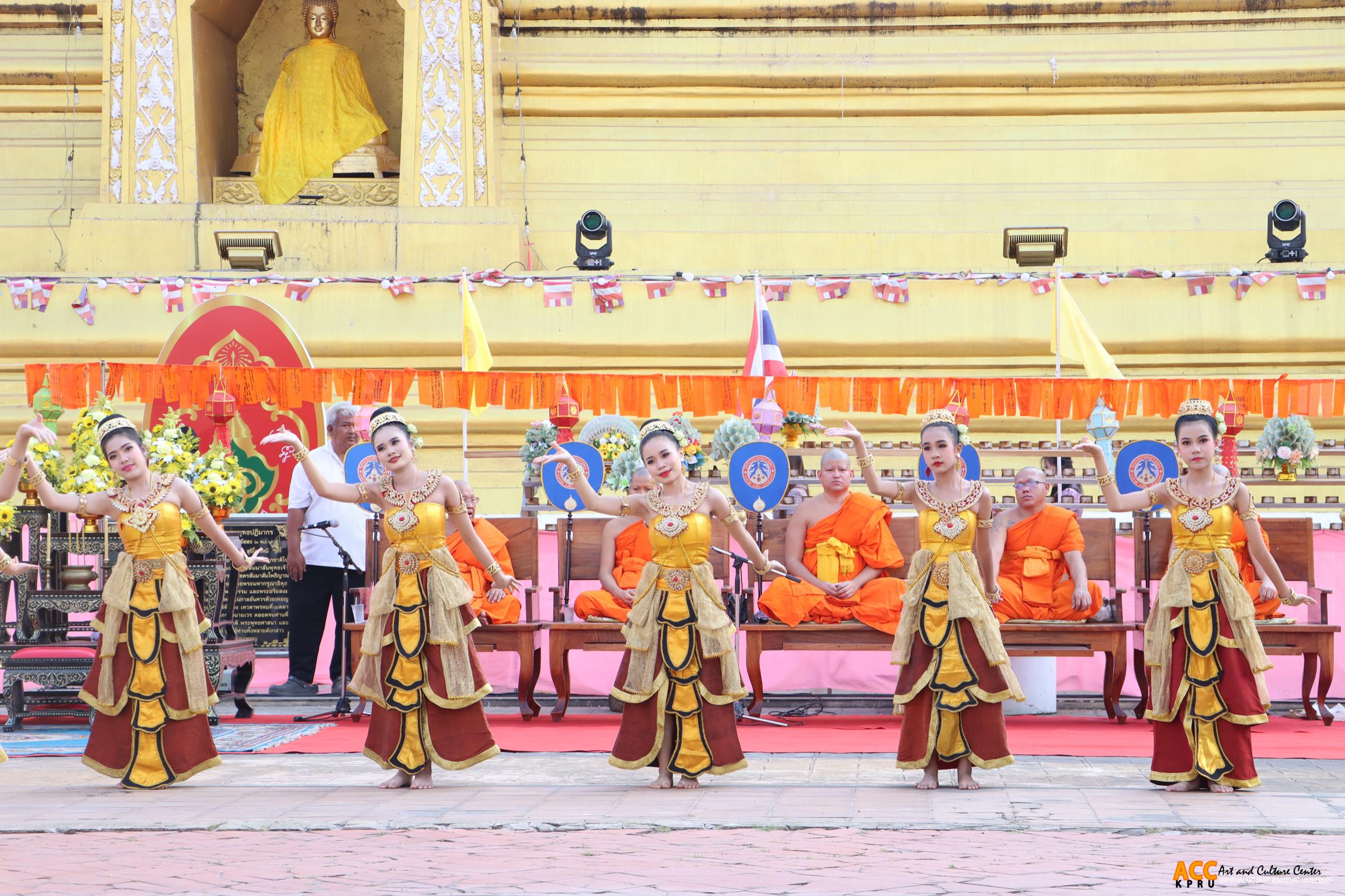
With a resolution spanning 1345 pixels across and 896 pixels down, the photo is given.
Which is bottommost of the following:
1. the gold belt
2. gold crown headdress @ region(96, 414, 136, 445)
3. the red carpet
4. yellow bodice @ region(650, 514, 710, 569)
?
the red carpet

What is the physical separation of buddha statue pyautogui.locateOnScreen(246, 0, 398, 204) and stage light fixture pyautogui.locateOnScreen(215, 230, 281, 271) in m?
1.53

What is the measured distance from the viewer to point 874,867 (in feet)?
14.9

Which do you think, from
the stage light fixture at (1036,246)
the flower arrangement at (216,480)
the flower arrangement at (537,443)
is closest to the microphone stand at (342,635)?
the flower arrangement at (216,480)

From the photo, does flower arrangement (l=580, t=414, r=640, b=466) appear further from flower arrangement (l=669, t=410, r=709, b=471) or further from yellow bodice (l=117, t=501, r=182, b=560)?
yellow bodice (l=117, t=501, r=182, b=560)

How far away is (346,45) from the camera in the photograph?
15.4 metres

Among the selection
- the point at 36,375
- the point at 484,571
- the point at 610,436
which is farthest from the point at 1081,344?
the point at 36,375

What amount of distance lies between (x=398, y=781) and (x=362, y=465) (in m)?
2.93

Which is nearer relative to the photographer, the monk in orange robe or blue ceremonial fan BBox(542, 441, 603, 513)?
the monk in orange robe

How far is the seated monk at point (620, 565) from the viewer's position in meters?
8.70

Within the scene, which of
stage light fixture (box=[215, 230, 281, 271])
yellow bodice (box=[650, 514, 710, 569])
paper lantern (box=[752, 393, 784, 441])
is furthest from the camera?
stage light fixture (box=[215, 230, 281, 271])

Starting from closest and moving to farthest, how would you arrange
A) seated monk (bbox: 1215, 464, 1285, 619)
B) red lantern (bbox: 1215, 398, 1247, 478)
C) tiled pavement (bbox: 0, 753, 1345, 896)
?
1. tiled pavement (bbox: 0, 753, 1345, 896)
2. seated monk (bbox: 1215, 464, 1285, 619)
3. red lantern (bbox: 1215, 398, 1247, 478)

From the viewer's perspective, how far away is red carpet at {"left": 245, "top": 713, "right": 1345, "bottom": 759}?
7.32 metres

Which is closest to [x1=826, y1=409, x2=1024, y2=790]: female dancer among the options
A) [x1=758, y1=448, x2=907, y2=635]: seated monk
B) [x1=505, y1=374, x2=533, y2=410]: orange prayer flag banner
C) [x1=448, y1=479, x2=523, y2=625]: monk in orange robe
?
[x1=758, y1=448, x2=907, y2=635]: seated monk

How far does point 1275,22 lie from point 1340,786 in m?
10.5
